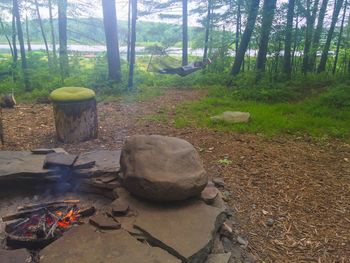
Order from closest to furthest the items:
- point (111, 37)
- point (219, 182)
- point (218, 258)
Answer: point (218, 258) < point (219, 182) < point (111, 37)

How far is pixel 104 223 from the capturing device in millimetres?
2369

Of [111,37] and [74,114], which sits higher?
[111,37]

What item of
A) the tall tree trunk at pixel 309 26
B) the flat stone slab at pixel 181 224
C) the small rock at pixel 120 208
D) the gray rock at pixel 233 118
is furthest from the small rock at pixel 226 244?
the tall tree trunk at pixel 309 26

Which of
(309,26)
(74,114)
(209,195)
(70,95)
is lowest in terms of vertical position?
(209,195)

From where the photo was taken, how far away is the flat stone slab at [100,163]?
3.18 m

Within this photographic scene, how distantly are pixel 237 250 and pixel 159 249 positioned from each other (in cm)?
81

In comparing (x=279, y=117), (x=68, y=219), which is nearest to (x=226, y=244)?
(x=68, y=219)

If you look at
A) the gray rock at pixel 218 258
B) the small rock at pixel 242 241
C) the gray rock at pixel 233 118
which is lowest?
the small rock at pixel 242 241

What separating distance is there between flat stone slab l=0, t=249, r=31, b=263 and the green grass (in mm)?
4038

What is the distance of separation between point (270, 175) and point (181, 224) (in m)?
1.98

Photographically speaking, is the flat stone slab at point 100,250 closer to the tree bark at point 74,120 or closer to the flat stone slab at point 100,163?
the flat stone slab at point 100,163

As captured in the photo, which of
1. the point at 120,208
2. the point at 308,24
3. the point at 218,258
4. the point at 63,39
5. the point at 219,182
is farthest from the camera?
the point at 63,39

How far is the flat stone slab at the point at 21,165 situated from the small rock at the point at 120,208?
1006mm

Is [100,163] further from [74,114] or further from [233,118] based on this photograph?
[233,118]
